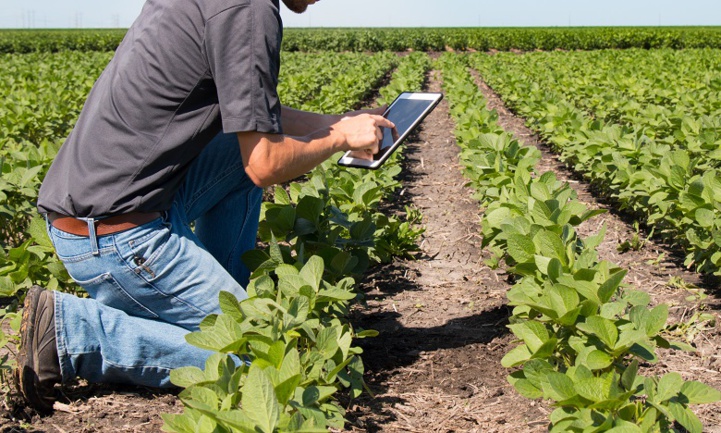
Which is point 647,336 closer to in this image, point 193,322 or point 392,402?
point 392,402

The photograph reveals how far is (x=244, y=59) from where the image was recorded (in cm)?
217

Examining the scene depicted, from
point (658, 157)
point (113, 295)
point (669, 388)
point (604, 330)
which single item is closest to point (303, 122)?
point (113, 295)

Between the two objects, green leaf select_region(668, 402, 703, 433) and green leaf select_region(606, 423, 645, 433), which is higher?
green leaf select_region(606, 423, 645, 433)

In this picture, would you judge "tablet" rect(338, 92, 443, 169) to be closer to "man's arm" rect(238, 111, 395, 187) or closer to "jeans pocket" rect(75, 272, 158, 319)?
"man's arm" rect(238, 111, 395, 187)

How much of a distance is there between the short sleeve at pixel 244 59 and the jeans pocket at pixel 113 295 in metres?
0.73

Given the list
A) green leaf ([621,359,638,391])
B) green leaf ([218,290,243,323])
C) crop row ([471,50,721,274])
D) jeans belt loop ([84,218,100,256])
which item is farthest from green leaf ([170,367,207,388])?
crop row ([471,50,721,274])

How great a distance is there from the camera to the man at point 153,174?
7.24ft

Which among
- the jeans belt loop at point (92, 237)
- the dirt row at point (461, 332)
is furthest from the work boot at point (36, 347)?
the dirt row at point (461, 332)

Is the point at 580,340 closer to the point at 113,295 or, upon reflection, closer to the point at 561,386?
the point at 561,386

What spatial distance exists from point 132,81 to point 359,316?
166 cm

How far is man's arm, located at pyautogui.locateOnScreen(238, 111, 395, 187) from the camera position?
230 centimetres

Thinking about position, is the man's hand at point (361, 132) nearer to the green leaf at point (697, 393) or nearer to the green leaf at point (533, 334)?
the green leaf at point (533, 334)

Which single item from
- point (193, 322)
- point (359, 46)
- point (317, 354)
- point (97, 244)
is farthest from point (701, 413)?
point (359, 46)

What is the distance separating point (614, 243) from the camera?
187 inches
